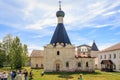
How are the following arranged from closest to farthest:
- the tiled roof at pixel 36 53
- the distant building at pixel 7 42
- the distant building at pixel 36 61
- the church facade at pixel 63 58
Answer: the church facade at pixel 63 58, the distant building at pixel 7 42, the distant building at pixel 36 61, the tiled roof at pixel 36 53

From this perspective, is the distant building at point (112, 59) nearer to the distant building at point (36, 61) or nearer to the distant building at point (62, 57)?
the distant building at point (62, 57)

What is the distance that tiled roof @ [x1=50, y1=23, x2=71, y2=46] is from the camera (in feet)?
165

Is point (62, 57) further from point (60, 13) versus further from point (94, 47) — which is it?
point (94, 47)

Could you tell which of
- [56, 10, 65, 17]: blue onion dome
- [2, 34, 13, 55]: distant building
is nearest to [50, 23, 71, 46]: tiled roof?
[56, 10, 65, 17]: blue onion dome

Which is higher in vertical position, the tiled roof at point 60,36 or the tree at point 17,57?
the tiled roof at point 60,36

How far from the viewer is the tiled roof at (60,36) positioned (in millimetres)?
50344

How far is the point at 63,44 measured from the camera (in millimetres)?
49250

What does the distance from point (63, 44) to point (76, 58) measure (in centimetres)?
432

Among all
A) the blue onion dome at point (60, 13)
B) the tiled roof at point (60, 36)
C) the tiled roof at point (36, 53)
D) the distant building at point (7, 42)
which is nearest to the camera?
the tiled roof at point (60, 36)

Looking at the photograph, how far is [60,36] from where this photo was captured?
5072 centimetres

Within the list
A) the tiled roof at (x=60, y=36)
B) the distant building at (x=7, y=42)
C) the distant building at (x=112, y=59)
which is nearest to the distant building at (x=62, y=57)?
the tiled roof at (x=60, y=36)

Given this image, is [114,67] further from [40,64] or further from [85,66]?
[40,64]

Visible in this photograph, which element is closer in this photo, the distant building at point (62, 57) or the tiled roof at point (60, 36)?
the distant building at point (62, 57)

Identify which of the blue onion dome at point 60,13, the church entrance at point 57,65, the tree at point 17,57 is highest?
the blue onion dome at point 60,13
